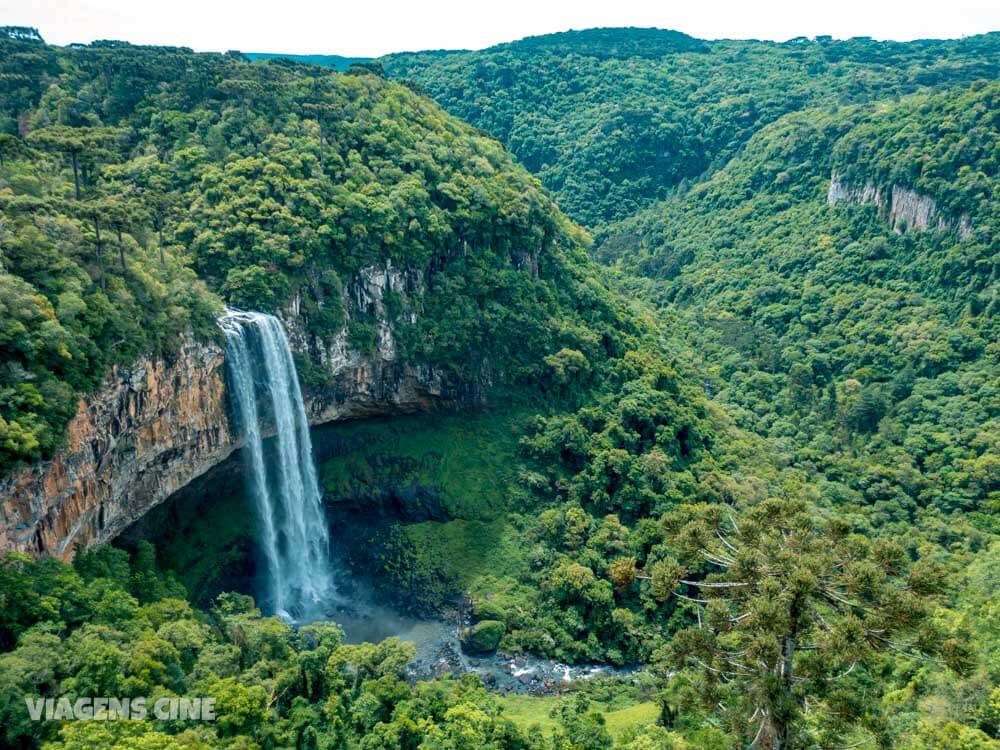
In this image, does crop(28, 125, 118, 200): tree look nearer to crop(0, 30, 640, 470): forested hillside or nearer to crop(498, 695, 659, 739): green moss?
crop(0, 30, 640, 470): forested hillside

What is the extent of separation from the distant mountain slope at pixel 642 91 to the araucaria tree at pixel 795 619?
72138 millimetres

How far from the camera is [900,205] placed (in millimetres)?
61281

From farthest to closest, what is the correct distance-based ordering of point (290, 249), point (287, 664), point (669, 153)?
1. point (669, 153)
2. point (290, 249)
3. point (287, 664)

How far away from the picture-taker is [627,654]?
1320 inches

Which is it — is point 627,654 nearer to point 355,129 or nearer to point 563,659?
point 563,659

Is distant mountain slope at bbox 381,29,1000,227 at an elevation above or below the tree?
above

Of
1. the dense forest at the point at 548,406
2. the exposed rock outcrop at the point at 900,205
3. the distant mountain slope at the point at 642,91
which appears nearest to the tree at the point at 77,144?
the dense forest at the point at 548,406

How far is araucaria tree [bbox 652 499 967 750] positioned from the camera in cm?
1430

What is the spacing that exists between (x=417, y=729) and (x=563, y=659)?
10565 mm

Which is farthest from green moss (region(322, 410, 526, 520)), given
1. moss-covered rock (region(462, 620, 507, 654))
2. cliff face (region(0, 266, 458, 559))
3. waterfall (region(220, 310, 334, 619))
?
moss-covered rock (region(462, 620, 507, 654))

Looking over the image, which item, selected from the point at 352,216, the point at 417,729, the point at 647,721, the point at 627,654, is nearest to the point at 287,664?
the point at 417,729

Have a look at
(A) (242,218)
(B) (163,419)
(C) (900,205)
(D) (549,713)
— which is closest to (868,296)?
(C) (900,205)

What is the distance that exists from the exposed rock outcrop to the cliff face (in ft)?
129

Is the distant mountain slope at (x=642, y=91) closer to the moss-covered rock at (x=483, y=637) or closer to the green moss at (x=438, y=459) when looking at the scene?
the green moss at (x=438, y=459)
